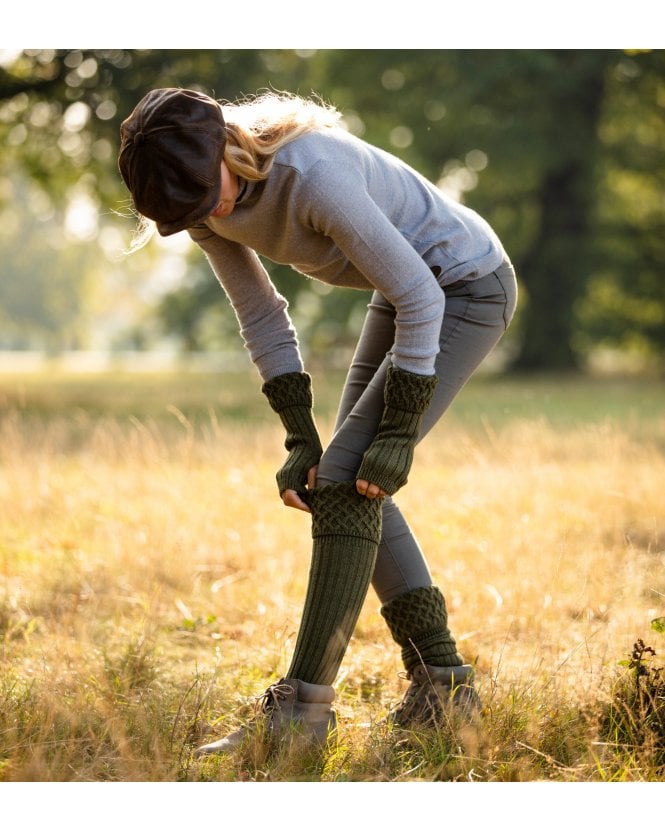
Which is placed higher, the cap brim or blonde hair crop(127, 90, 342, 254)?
blonde hair crop(127, 90, 342, 254)

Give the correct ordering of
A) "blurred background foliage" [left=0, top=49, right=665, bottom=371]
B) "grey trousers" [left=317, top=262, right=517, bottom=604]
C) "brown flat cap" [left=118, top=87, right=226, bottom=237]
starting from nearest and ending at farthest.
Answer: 1. "brown flat cap" [left=118, top=87, right=226, bottom=237]
2. "grey trousers" [left=317, top=262, right=517, bottom=604]
3. "blurred background foliage" [left=0, top=49, right=665, bottom=371]

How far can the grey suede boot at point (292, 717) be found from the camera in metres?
2.41

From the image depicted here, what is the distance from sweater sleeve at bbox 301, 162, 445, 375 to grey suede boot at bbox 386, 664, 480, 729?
0.84m

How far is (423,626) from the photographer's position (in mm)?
2686

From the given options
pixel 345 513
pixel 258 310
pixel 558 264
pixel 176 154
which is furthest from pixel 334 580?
pixel 558 264

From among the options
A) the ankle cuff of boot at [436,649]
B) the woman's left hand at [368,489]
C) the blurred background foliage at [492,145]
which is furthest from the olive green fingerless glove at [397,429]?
the blurred background foliage at [492,145]

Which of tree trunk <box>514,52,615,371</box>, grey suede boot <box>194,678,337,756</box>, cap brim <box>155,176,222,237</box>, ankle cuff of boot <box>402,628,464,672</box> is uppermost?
tree trunk <box>514,52,615,371</box>

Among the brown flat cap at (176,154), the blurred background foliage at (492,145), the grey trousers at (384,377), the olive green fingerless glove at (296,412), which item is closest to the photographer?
the brown flat cap at (176,154)

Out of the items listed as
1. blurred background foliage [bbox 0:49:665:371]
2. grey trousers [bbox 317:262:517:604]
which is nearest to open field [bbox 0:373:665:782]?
grey trousers [bbox 317:262:517:604]

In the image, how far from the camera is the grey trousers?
253 centimetres

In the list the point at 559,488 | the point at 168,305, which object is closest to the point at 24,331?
the point at 168,305

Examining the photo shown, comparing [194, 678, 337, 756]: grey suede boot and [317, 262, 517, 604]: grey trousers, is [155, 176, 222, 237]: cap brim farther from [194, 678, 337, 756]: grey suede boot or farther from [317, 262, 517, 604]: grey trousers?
[194, 678, 337, 756]: grey suede boot

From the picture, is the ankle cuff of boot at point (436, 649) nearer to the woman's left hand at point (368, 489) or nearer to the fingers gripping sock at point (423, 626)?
the fingers gripping sock at point (423, 626)

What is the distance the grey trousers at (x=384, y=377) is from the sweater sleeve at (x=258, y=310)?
0.67ft
